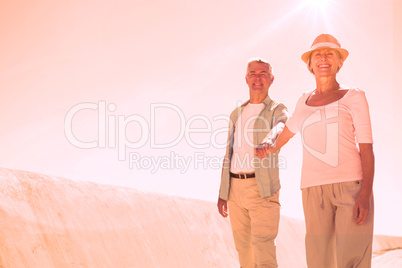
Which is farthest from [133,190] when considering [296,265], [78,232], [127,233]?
[296,265]

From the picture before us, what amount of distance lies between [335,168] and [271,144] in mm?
529

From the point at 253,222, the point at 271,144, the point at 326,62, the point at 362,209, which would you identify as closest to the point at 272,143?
the point at 271,144

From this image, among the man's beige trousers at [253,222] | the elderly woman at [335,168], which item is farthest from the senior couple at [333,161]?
the man's beige trousers at [253,222]

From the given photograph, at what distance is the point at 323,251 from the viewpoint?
2.54 meters

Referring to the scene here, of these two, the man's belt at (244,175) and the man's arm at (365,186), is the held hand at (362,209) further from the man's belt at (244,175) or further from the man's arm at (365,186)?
the man's belt at (244,175)

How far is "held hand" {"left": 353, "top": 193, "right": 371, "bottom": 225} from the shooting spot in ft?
7.77

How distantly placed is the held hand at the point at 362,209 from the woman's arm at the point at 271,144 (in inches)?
27.5

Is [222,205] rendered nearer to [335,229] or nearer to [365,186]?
[335,229]

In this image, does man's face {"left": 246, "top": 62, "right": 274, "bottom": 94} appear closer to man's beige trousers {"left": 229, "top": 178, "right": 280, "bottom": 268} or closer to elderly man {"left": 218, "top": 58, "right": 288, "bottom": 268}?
elderly man {"left": 218, "top": 58, "right": 288, "bottom": 268}

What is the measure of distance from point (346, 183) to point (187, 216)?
5.93 meters

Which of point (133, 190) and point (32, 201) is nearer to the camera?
point (32, 201)

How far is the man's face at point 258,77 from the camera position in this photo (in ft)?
13.0

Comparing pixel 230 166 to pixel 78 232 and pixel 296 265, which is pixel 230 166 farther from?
pixel 296 265

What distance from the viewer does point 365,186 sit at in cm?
242
